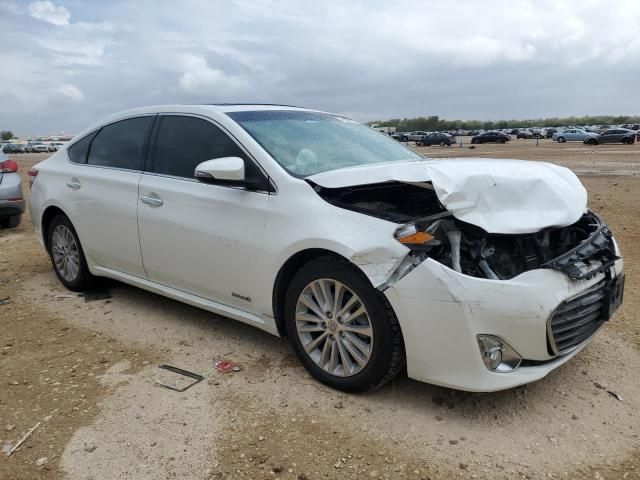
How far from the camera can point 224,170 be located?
343 centimetres

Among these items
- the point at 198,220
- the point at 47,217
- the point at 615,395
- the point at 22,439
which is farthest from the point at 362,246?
the point at 47,217

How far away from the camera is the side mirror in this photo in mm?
3432

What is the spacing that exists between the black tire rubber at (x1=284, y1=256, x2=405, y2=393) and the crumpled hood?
50cm

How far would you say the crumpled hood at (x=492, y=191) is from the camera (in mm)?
3029

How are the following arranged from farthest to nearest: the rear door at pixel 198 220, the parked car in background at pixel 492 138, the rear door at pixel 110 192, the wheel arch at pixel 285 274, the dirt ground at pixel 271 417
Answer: the parked car in background at pixel 492 138 < the rear door at pixel 110 192 < the rear door at pixel 198 220 < the wheel arch at pixel 285 274 < the dirt ground at pixel 271 417

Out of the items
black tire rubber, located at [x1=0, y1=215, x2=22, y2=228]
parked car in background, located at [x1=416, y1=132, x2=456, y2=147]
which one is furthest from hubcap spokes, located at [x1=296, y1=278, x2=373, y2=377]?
parked car in background, located at [x1=416, y1=132, x2=456, y2=147]

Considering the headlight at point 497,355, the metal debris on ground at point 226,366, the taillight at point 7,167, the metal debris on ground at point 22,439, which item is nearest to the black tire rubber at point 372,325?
the headlight at point 497,355

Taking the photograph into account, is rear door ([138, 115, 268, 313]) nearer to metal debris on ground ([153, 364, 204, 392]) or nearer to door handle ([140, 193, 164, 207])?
door handle ([140, 193, 164, 207])

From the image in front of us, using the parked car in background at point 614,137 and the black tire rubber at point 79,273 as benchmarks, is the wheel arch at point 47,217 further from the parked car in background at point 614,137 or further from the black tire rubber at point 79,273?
the parked car in background at point 614,137

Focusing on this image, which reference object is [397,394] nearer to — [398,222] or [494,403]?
[494,403]

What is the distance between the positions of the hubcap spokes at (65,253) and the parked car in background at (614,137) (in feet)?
158

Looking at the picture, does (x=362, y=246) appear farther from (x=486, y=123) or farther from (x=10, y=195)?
(x=486, y=123)

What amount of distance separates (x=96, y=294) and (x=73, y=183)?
1.09m

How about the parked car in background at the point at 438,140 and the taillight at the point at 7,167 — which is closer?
the taillight at the point at 7,167
